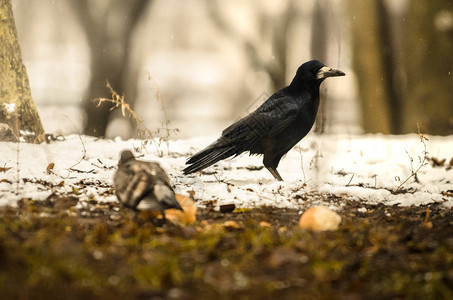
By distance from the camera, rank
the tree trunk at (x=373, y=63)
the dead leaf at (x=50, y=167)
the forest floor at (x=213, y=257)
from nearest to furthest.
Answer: the forest floor at (x=213, y=257), the dead leaf at (x=50, y=167), the tree trunk at (x=373, y=63)

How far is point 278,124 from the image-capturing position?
189 inches

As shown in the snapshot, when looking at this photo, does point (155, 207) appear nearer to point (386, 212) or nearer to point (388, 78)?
point (386, 212)

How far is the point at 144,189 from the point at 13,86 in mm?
3418

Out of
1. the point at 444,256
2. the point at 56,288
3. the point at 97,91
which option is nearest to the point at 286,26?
the point at 97,91

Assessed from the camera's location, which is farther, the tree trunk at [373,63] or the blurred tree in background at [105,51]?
the blurred tree in background at [105,51]

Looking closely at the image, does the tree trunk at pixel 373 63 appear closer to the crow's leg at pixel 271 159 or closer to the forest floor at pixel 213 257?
the crow's leg at pixel 271 159

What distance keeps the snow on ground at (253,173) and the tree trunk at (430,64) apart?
522 mm

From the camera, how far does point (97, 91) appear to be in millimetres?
7973

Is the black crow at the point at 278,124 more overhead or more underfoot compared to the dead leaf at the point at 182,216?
more overhead

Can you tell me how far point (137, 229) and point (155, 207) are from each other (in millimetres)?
226

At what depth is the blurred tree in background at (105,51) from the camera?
794 centimetres

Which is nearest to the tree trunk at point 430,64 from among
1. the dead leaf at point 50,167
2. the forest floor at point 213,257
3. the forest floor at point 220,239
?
the forest floor at point 220,239

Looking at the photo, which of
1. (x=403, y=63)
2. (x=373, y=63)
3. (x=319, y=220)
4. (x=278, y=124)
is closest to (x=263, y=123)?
(x=278, y=124)

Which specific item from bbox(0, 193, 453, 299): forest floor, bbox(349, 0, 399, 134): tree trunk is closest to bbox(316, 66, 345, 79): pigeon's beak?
bbox(0, 193, 453, 299): forest floor
